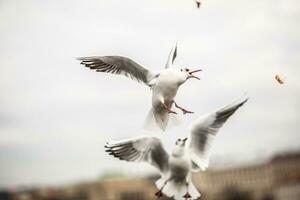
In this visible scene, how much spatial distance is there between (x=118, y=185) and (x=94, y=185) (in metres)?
0.22

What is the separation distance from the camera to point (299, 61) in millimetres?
1939

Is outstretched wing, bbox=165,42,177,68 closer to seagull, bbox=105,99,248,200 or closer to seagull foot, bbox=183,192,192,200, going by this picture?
seagull, bbox=105,99,248,200

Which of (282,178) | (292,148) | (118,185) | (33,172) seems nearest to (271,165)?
(282,178)

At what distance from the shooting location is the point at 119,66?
1527 mm

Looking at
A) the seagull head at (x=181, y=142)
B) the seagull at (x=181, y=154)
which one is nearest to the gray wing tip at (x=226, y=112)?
the seagull at (x=181, y=154)

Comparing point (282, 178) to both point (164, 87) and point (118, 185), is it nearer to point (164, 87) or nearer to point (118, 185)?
point (118, 185)

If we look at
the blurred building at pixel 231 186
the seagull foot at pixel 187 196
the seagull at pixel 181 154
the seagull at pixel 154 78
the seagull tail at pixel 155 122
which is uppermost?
the seagull at pixel 154 78

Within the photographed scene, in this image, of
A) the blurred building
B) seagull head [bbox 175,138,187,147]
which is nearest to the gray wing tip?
seagull head [bbox 175,138,187,147]

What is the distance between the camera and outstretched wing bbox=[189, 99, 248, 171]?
1537 mm

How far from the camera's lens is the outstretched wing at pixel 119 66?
1.51 meters

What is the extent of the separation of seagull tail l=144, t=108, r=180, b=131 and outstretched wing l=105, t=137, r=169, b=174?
0.03 m

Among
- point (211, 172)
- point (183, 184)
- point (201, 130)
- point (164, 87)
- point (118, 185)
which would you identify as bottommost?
point (118, 185)

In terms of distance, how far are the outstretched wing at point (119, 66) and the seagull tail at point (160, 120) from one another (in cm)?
8

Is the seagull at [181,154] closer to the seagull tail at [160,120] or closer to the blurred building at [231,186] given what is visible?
the seagull tail at [160,120]
